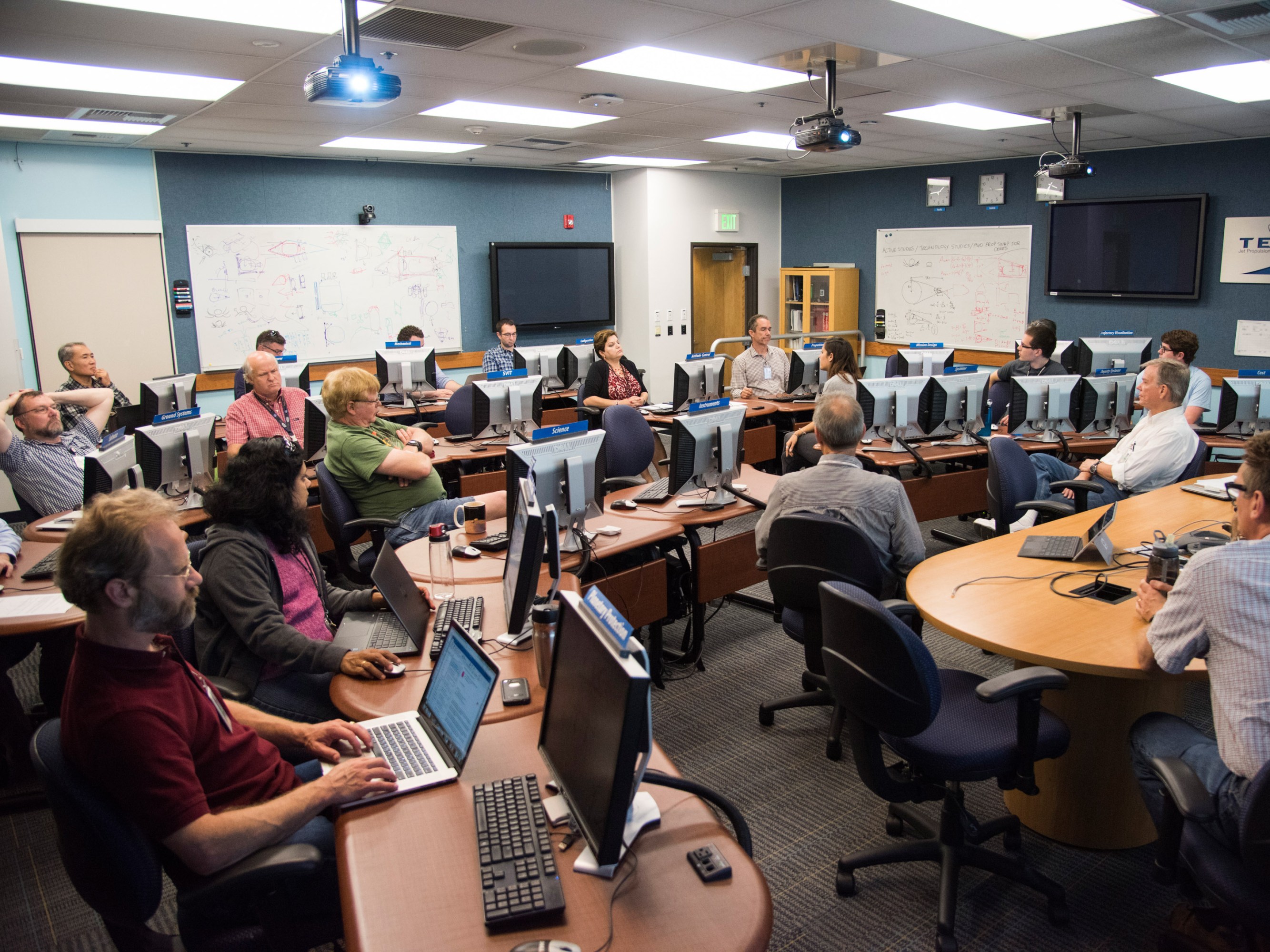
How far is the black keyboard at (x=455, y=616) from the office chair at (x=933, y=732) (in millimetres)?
1021

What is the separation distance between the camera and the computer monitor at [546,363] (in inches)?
304

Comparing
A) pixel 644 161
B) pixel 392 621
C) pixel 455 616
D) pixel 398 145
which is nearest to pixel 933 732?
pixel 455 616

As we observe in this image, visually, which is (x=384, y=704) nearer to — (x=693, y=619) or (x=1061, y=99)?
(x=693, y=619)

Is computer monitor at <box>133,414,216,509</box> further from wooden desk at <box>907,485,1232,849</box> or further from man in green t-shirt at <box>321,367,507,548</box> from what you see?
wooden desk at <box>907,485,1232,849</box>

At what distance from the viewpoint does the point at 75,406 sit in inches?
225

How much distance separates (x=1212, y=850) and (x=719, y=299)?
9.30m

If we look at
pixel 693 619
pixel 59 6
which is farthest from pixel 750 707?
pixel 59 6

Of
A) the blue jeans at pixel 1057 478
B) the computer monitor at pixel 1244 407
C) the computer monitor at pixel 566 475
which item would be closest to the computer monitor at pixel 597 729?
the computer monitor at pixel 566 475

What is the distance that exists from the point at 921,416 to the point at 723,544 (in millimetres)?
2099

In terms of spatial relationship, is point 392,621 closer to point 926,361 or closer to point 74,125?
point 926,361

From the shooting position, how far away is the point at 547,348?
7855mm

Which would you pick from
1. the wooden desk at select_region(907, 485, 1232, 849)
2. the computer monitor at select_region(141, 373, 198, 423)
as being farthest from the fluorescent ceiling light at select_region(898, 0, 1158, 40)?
the computer monitor at select_region(141, 373, 198, 423)

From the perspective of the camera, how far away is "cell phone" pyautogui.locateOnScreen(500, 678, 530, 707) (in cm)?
211

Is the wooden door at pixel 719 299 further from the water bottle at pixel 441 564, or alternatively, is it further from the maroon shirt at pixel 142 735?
the maroon shirt at pixel 142 735
